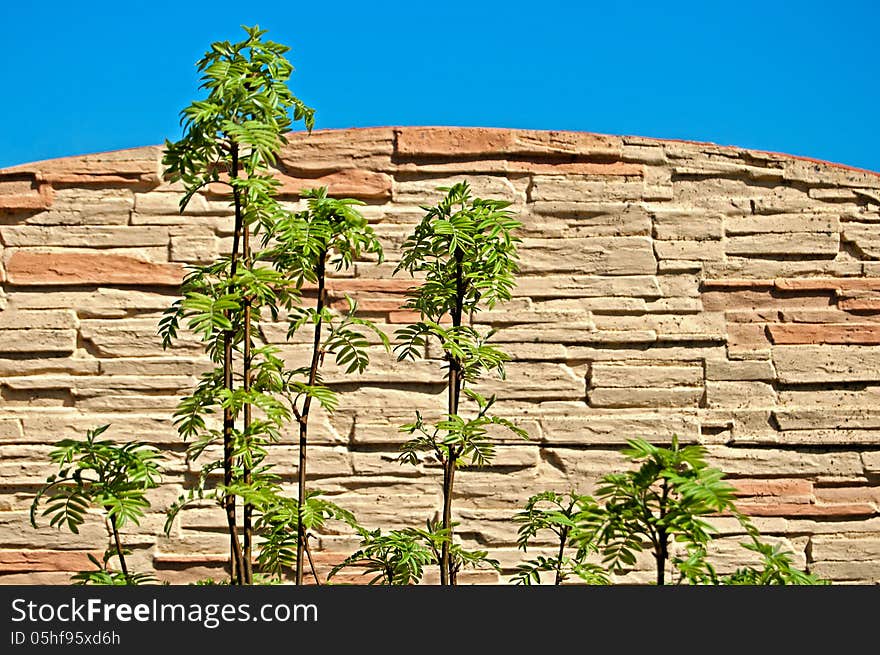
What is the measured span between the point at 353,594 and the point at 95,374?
167 cm

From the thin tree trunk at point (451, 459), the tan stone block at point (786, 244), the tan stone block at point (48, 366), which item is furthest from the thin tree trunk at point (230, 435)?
the tan stone block at point (786, 244)

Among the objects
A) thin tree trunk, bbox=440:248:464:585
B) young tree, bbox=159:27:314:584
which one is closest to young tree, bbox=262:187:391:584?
young tree, bbox=159:27:314:584

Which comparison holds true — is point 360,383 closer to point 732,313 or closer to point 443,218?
point 443,218

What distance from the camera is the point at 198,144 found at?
221 centimetres

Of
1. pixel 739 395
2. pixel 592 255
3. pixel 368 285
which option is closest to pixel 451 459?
pixel 368 285

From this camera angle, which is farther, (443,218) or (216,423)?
(216,423)

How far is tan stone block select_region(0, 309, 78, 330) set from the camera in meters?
3.30

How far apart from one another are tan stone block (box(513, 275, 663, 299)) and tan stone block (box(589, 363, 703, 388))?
242 mm

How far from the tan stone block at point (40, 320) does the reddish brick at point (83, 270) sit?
3.9 inches

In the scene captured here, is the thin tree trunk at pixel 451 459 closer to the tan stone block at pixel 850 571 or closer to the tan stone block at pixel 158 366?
the tan stone block at pixel 158 366

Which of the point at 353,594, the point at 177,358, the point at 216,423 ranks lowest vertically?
the point at 353,594

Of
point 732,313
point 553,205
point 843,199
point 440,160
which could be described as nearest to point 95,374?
point 440,160

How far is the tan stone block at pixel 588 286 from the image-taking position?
→ 335cm

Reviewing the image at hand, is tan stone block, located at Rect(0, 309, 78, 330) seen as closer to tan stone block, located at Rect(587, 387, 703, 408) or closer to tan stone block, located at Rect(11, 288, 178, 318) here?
tan stone block, located at Rect(11, 288, 178, 318)
